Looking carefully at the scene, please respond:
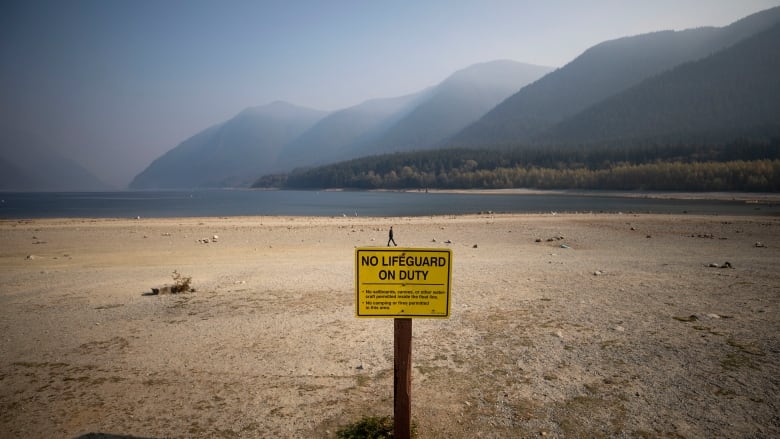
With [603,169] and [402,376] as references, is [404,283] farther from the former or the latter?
[603,169]

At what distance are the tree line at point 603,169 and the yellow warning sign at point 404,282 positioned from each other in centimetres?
11391

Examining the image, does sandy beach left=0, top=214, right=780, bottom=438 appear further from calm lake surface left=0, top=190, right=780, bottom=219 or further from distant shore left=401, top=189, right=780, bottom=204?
distant shore left=401, top=189, right=780, bottom=204

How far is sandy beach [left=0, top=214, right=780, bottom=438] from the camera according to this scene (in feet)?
14.2

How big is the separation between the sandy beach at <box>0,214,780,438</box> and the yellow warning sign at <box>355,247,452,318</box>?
65.9 inches

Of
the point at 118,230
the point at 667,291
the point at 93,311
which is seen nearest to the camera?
the point at 93,311

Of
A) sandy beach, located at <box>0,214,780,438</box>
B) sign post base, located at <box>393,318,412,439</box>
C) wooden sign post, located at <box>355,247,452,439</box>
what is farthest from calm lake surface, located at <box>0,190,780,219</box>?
wooden sign post, located at <box>355,247,452,439</box>

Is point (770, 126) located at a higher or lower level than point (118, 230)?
higher

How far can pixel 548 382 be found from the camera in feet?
16.6

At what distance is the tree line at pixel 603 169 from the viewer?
93.6 m

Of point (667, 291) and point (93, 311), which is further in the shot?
point (667, 291)

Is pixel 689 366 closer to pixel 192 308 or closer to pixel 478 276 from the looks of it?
pixel 478 276

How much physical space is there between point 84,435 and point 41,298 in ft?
24.7

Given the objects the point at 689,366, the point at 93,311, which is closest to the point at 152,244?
the point at 93,311

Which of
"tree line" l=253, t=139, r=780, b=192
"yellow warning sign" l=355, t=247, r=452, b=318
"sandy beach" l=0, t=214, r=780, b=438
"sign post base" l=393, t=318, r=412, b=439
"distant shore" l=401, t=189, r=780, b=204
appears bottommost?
"sandy beach" l=0, t=214, r=780, b=438
